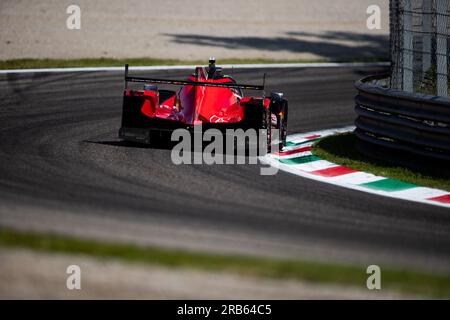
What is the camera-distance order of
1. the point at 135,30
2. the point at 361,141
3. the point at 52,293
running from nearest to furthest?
the point at 52,293 < the point at 361,141 < the point at 135,30

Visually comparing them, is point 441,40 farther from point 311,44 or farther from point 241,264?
point 311,44

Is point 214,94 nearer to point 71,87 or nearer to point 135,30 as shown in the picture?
point 71,87

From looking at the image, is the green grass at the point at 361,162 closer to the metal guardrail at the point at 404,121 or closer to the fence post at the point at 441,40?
the metal guardrail at the point at 404,121

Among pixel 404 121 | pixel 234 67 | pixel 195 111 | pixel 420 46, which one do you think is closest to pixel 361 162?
pixel 404 121

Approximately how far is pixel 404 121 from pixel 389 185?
1.50 m

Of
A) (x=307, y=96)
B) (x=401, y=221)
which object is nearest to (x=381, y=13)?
(x=307, y=96)

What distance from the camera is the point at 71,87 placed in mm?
18219

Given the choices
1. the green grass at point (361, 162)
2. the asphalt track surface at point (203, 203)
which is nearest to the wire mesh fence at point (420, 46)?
the green grass at point (361, 162)

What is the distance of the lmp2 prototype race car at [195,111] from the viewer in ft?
38.3

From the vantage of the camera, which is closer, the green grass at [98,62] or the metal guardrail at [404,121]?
the metal guardrail at [404,121]

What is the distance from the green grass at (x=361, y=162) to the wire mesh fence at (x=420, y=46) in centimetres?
121

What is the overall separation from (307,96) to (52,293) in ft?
43.0

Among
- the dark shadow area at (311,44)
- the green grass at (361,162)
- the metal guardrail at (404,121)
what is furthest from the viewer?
the dark shadow area at (311,44)
